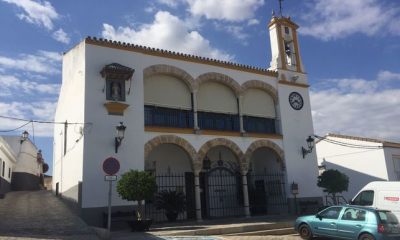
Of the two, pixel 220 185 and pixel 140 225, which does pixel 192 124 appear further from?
pixel 140 225

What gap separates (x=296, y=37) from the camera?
21984 millimetres

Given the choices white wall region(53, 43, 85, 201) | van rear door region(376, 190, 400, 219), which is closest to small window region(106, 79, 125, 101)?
white wall region(53, 43, 85, 201)

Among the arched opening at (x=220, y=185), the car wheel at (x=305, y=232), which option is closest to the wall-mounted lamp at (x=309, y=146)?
the arched opening at (x=220, y=185)

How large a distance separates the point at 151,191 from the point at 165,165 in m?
4.96

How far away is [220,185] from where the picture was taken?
63.8 feet

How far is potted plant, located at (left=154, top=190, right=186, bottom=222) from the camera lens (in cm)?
1627

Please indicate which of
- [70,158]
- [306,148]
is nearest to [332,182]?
[306,148]

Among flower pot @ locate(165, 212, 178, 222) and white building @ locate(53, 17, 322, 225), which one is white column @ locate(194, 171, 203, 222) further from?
flower pot @ locate(165, 212, 178, 222)

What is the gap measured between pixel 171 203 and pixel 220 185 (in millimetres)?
3839

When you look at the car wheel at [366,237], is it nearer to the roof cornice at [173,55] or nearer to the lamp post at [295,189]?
the lamp post at [295,189]

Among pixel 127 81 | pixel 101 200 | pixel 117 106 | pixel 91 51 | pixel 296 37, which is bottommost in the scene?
pixel 101 200

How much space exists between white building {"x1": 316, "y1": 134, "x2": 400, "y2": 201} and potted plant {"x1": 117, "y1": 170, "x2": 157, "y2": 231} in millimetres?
15536

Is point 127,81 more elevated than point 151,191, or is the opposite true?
point 127,81

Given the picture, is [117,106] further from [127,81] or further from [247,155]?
[247,155]
